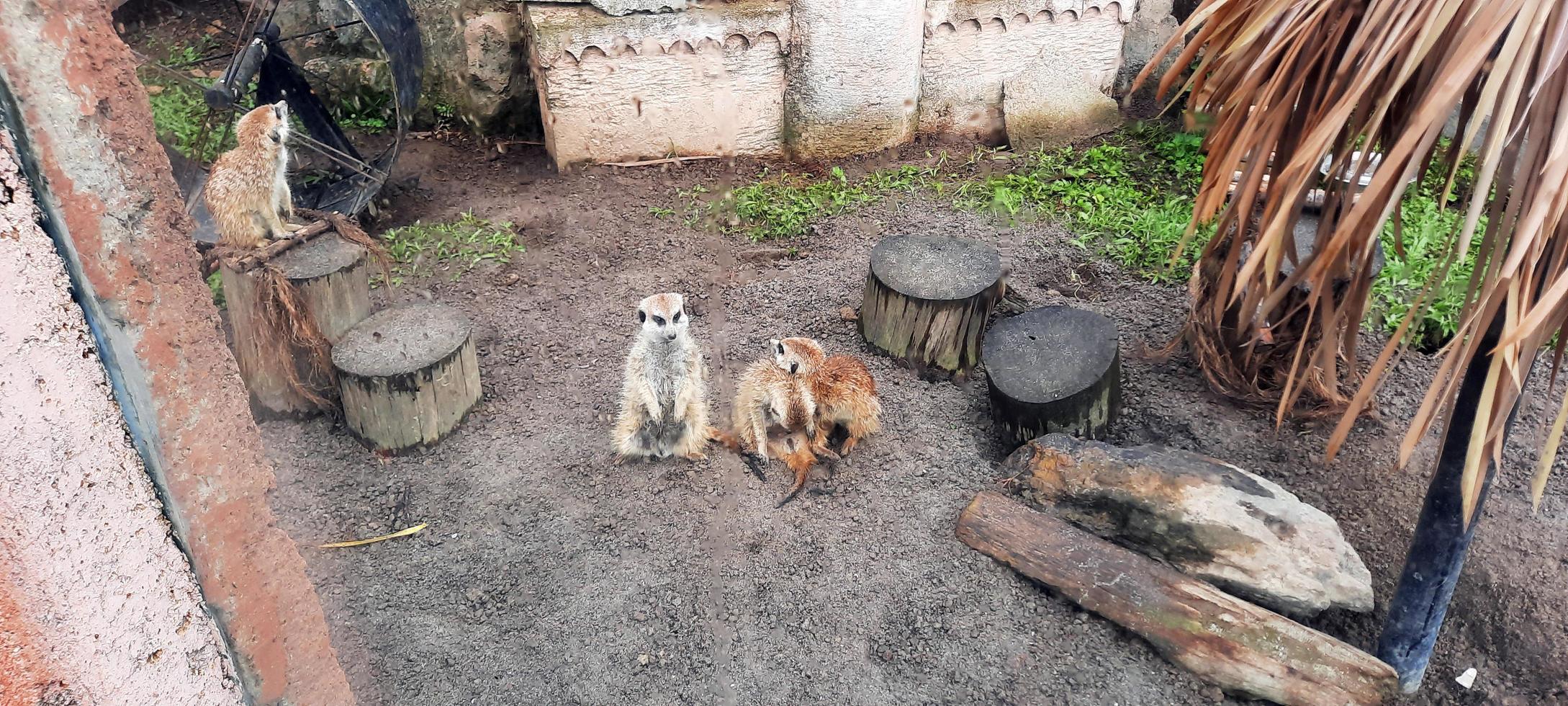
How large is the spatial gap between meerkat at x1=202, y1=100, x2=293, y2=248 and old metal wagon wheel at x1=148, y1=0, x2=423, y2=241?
0.22 meters

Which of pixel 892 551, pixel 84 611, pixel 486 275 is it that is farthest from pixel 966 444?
pixel 84 611

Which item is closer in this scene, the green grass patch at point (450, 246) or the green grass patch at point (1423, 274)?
the green grass patch at point (1423, 274)

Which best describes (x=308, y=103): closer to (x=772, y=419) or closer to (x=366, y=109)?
(x=366, y=109)

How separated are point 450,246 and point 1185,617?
4521 millimetres

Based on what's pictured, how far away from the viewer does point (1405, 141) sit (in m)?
1.81

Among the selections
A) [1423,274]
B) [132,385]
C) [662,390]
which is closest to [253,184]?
[662,390]

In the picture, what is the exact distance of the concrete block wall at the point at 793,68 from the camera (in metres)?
6.06

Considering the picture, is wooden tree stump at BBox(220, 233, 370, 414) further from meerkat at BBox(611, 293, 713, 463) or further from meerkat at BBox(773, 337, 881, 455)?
meerkat at BBox(773, 337, 881, 455)

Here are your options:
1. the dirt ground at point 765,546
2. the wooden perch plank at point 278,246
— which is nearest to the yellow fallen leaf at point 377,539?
the dirt ground at point 765,546

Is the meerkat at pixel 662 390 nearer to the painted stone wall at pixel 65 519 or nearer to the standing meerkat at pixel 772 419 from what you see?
the standing meerkat at pixel 772 419

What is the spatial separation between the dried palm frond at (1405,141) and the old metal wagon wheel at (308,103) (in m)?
4.24

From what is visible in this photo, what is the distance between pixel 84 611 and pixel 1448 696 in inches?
153

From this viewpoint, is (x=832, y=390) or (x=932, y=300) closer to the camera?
(x=832, y=390)

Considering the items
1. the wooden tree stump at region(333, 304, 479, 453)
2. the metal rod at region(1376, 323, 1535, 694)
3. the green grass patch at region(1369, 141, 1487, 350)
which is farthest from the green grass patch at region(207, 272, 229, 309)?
the green grass patch at region(1369, 141, 1487, 350)
